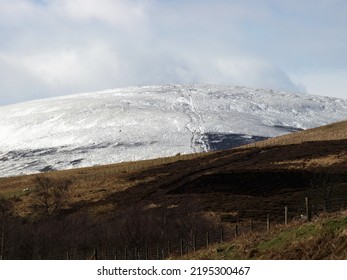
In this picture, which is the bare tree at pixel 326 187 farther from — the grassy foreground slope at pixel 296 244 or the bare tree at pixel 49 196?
the bare tree at pixel 49 196

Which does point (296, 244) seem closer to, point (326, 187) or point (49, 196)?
point (326, 187)

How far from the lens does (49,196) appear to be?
305 feet

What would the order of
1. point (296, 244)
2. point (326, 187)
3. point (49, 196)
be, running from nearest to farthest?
point (296, 244) < point (326, 187) < point (49, 196)

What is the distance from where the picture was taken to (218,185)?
90.6 metres

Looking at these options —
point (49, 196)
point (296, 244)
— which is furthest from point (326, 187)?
point (49, 196)

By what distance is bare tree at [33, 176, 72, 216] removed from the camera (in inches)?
3452

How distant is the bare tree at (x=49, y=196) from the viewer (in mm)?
87688

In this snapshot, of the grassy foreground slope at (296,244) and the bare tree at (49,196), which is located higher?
the bare tree at (49,196)

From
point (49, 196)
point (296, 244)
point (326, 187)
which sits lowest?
point (296, 244)

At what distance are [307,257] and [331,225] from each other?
2.26 meters

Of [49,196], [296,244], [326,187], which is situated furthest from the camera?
[49,196]

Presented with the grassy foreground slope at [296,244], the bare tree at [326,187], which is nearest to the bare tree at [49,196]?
the bare tree at [326,187]

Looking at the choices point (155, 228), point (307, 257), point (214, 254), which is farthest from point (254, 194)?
point (307, 257)

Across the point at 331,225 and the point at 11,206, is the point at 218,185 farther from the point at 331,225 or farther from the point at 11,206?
the point at 331,225
